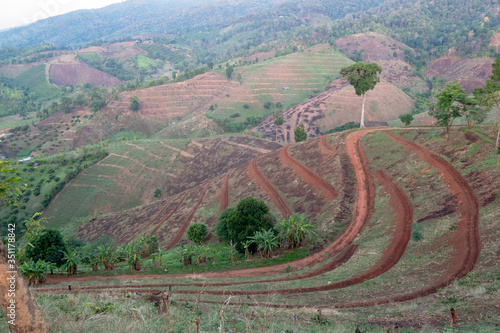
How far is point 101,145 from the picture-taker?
75812mm

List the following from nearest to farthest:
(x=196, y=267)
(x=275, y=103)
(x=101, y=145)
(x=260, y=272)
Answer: (x=260, y=272), (x=196, y=267), (x=101, y=145), (x=275, y=103)

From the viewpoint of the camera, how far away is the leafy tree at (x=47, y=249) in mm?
26453

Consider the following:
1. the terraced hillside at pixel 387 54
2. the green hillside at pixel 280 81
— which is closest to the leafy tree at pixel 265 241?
the green hillside at pixel 280 81

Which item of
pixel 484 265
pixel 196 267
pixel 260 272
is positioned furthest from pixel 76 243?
pixel 484 265

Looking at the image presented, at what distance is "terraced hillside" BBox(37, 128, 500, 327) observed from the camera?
15406mm

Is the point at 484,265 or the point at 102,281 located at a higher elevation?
the point at 484,265

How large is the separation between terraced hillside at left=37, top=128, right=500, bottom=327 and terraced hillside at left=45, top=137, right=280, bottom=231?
61.7 ft

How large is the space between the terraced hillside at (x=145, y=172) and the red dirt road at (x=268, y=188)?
44.1 feet

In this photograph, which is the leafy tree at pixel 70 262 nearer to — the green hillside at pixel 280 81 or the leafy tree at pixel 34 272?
the leafy tree at pixel 34 272

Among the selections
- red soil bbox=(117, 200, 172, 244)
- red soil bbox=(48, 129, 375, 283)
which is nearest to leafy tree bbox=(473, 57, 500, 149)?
red soil bbox=(48, 129, 375, 283)

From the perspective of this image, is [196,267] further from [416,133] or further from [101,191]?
[101,191]

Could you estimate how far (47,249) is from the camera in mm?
26625

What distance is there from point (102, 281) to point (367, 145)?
31.9 meters

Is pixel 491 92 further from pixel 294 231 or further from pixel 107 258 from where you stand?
pixel 107 258
